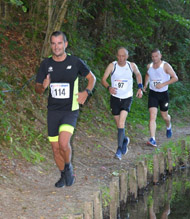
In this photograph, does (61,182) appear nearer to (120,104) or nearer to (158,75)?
(120,104)

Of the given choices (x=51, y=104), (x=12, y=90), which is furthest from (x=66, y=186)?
(x=12, y=90)

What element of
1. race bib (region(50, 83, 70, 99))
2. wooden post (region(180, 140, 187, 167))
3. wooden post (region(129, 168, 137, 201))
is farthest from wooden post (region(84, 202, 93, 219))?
wooden post (region(180, 140, 187, 167))

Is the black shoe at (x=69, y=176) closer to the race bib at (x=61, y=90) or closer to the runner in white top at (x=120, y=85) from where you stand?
the race bib at (x=61, y=90)

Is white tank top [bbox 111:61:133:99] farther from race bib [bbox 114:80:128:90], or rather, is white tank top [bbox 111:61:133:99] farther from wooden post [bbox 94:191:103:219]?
wooden post [bbox 94:191:103:219]

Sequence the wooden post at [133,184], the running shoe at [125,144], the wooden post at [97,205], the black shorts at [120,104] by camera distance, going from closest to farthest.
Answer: the wooden post at [97,205] < the wooden post at [133,184] < the black shorts at [120,104] < the running shoe at [125,144]

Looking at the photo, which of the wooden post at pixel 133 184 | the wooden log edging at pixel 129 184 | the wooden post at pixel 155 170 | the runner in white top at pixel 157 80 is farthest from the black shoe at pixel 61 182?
the runner in white top at pixel 157 80

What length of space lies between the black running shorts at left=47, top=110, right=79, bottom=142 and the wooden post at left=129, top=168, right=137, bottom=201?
1756 millimetres

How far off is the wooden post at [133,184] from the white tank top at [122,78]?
186 cm

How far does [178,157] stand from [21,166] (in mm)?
4063

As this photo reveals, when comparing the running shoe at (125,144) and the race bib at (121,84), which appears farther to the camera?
the running shoe at (125,144)

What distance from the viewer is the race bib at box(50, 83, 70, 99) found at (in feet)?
18.2

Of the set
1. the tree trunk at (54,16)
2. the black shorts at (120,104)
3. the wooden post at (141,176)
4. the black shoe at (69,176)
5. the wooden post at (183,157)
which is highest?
the tree trunk at (54,16)

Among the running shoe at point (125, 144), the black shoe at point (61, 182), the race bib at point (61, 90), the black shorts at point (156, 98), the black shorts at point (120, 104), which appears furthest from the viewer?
the black shorts at point (156, 98)

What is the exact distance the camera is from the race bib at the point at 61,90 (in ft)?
18.2
